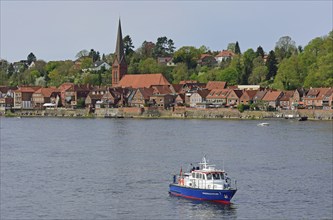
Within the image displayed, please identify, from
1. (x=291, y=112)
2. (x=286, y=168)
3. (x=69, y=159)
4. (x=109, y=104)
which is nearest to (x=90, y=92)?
→ (x=109, y=104)

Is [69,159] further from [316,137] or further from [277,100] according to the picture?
[277,100]

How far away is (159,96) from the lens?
104m

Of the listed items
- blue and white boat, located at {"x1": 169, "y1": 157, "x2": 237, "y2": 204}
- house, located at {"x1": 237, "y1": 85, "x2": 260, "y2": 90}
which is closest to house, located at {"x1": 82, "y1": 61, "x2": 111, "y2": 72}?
house, located at {"x1": 237, "y1": 85, "x2": 260, "y2": 90}

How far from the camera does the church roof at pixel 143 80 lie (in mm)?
114312

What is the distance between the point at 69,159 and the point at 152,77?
70.2 m

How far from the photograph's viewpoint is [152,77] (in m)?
116

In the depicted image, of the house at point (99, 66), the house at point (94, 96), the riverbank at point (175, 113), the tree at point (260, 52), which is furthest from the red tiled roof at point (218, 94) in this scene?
the house at point (99, 66)

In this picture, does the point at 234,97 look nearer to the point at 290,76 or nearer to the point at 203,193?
the point at 290,76

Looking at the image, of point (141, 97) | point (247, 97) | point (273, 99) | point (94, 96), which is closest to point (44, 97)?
point (94, 96)

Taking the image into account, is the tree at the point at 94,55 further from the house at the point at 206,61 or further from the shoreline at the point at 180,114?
the shoreline at the point at 180,114

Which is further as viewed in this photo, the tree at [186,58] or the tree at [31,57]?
the tree at [31,57]

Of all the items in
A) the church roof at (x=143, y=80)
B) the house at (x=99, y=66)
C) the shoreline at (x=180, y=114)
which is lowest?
the shoreline at (x=180, y=114)

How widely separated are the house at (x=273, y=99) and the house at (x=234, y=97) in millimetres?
4096

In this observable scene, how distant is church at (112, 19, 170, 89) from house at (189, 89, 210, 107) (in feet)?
34.1
